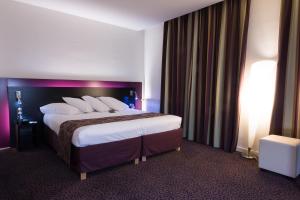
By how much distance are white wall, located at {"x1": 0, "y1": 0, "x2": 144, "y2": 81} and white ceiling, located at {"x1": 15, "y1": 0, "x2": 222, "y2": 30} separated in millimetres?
210

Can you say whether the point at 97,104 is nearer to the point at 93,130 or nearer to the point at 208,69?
the point at 93,130

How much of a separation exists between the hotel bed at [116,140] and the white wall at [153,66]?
6.60 feet

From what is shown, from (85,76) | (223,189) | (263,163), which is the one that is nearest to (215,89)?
(263,163)

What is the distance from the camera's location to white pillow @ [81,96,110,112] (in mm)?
4012

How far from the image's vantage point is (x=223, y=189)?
222 cm

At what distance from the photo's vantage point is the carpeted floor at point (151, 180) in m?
2.09

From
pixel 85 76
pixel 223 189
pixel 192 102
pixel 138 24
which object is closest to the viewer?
pixel 223 189

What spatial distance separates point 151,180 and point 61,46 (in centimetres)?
326

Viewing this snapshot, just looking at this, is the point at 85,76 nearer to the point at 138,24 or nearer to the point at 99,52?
the point at 99,52

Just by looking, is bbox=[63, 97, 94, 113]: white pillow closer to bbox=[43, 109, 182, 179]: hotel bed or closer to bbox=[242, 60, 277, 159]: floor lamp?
bbox=[43, 109, 182, 179]: hotel bed

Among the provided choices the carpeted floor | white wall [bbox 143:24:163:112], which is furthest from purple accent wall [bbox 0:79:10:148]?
white wall [bbox 143:24:163:112]

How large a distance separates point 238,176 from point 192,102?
1.85 m

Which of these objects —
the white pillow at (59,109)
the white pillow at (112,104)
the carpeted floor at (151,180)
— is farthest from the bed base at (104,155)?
the white pillow at (112,104)

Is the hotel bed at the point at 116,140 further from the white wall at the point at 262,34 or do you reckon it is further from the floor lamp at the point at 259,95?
the white wall at the point at 262,34
